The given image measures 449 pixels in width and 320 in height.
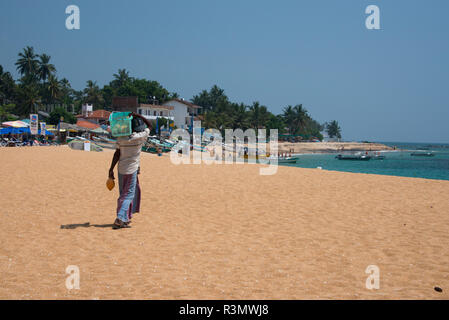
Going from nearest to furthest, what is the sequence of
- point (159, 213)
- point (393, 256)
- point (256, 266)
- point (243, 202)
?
point (256, 266) → point (393, 256) → point (159, 213) → point (243, 202)

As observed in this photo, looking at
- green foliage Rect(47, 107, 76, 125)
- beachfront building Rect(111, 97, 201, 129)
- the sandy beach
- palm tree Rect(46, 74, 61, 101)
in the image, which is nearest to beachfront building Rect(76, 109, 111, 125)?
green foliage Rect(47, 107, 76, 125)

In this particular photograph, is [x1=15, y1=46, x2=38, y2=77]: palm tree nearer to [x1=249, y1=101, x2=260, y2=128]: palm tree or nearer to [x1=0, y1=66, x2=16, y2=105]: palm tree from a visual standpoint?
[x1=0, y1=66, x2=16, y2=105]: palm tree

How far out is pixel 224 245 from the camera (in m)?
5.52

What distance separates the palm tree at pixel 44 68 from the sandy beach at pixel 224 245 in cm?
8330

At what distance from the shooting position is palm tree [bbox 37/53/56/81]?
82.6 m

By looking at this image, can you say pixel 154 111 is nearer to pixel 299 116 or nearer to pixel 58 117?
pixel 58 117

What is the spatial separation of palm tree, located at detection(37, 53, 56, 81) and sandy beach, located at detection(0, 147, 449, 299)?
83.3 m

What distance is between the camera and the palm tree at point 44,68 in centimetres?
8256

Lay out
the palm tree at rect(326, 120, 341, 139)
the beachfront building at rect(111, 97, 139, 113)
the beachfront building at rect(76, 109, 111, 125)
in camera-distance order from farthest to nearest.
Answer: the palm tree at rect(326, 120, 341, 139) < the beachfront building at rect(76, 109, 111, 125) < the beachfront building at rect(111, 97, 139, 113)

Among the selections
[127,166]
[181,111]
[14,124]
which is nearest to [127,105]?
[127,166]
